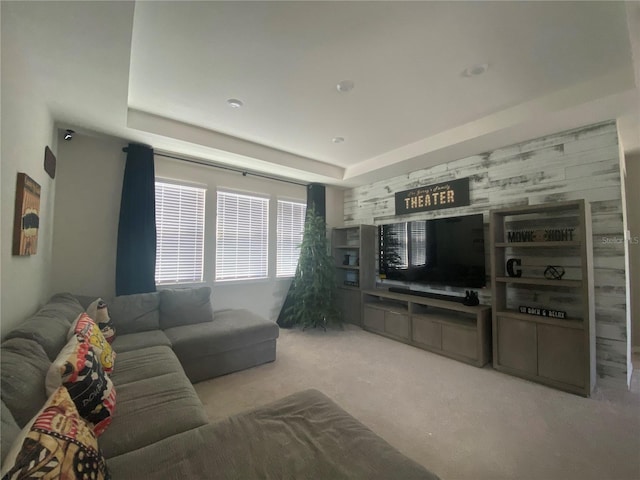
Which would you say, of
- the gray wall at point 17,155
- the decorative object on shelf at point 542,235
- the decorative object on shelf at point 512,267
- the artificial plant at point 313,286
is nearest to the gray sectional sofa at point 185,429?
the gray wall at point 17,155

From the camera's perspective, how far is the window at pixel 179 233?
11.4 feet

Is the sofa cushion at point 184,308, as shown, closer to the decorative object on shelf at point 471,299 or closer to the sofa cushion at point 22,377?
the sofa cushion at point 22,377

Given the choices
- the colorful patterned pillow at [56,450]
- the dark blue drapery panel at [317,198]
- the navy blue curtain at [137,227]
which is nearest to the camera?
the colorful patterned pillow at [56,450]

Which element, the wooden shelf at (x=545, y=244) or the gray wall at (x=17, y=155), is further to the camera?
the wooden shelf at (x=545, y=244)

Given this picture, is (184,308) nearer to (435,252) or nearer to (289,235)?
(289,235)

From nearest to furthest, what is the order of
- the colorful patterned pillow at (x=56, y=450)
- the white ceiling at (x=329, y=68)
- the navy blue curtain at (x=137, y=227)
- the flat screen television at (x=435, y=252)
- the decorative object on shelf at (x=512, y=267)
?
the colorful patterned pillow at (x=56, y=450) < the white ceiling at (x=329, y=68) < the decorative object on shelf at (x=512, y=267) < the navy blue curtain at (x=137, y=227) < the flat screen television at (x=435, y=252)

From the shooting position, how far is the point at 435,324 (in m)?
3.24

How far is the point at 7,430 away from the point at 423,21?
2.71 meters

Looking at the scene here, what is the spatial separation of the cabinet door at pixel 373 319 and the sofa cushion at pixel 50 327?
343 cm

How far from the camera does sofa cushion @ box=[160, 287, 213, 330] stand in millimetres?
2873

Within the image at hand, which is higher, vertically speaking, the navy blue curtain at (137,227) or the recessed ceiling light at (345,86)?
the recessed ceiling light at (345,86)

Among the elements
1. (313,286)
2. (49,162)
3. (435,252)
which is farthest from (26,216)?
(435,252)

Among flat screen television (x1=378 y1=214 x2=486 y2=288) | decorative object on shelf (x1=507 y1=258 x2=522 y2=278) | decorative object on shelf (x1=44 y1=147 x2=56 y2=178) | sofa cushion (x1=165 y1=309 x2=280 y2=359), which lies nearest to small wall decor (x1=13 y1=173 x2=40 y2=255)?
decorative object on shelf (x1=44 y1=147 x2=56 y2=178)

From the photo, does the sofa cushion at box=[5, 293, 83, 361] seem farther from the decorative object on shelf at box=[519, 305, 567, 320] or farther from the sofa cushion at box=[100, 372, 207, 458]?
the decorative object on shelf at box=[519, 305, 567, 320]
